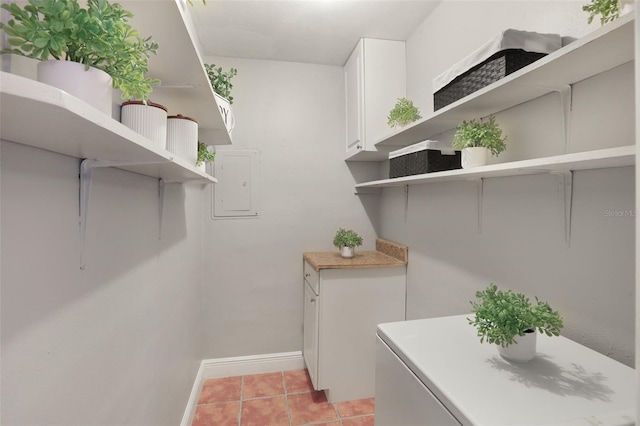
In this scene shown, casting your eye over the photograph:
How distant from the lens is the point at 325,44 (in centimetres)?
221

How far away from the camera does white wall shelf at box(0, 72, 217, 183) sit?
0.34 m

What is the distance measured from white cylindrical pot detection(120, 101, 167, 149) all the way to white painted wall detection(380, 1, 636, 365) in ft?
4.36

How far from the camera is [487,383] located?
0.77m

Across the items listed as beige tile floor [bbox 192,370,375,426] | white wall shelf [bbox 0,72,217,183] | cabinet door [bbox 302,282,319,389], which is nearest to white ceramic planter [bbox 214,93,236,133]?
white wall shelf [bbox 0,72,217,183]

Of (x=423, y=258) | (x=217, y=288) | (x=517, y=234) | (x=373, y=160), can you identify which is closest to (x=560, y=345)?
(x=517, y=234)

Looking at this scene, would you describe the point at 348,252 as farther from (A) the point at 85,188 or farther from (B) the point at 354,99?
(A) the point at 85,188

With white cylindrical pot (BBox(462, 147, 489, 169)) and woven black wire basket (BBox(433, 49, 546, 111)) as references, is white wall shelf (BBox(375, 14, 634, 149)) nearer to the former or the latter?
woven black wire basket (BBox(433, 49, 546, 111))

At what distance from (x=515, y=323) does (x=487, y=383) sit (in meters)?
0.18

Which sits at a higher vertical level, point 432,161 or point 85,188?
point 432,161

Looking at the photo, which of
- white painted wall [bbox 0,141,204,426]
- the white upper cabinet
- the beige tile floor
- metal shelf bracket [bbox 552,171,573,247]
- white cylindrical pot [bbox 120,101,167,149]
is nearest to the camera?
white painted wall [bbox 0,141,204,426]

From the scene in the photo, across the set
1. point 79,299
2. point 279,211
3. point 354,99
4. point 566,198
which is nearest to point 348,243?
point 279,211

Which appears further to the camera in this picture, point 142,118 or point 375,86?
point 375,86

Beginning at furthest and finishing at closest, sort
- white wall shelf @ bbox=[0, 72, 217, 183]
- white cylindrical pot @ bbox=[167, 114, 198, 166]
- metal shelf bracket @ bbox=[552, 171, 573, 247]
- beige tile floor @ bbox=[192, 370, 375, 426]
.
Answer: beige tile floor @ bbox=[192, 370, 375, 426] < white cylindrical pot @ bbox=[167, 114, 198, 166] < metal shelf bracket @ bbox=[552, 171, 573, 247] < white wall shelf @ bbox=[0, 72, 217, 183]

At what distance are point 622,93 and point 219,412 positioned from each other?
2540 millimetres
